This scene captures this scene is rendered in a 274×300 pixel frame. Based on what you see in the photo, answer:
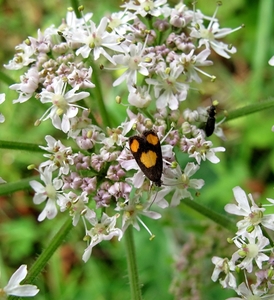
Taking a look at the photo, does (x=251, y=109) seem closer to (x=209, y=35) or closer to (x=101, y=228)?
(x=209, y=35)

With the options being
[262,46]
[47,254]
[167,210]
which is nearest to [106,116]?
[47,254]

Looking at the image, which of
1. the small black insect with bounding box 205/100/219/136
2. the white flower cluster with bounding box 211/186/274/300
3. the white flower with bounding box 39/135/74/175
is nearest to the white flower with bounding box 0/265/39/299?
the white flower with bounding box 39/135/74/175

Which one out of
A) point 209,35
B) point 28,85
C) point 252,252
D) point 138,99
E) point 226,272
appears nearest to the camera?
point 252,252

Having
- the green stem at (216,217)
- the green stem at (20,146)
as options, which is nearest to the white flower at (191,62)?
the green stem at (216,217)

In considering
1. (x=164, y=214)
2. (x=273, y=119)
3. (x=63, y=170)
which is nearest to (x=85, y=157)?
(x=63, y=170)

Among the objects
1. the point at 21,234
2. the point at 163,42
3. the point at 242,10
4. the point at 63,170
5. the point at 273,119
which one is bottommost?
the point at 21,234

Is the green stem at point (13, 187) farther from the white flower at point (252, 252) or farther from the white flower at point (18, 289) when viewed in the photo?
the white flower at point (252, 252)

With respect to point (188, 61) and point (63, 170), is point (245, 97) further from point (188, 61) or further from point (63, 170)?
point (63, 170)

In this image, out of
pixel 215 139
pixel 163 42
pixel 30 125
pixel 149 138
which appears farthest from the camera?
pixel 30 125
